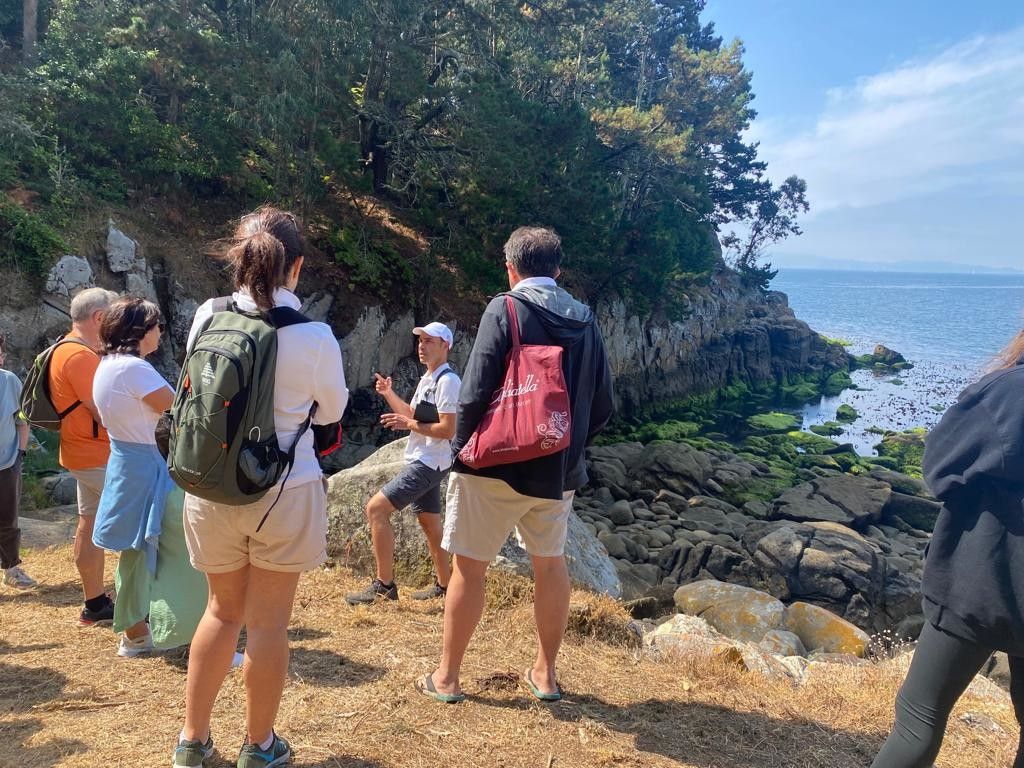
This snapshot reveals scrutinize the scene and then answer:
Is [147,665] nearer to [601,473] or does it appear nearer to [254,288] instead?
[254,288]

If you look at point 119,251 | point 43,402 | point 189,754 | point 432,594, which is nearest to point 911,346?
point 119,251

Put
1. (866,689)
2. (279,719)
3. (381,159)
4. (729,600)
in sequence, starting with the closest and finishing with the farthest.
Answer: (279,719) → (866,689) → (729,600) → (381,159)

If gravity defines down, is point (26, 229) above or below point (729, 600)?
above

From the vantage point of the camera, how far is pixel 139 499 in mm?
3600

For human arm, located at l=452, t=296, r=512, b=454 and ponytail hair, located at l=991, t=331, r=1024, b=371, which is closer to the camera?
ponytail hair, located at l=991, t=331, r=1024, b=371

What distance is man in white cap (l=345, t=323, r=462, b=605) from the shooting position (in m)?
4.16

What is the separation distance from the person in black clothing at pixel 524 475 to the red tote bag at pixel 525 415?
2.1 inches

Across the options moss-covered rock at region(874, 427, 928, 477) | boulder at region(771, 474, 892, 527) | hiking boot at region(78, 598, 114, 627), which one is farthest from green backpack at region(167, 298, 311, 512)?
moss-covered rock at region(874, 427, 928, 477)

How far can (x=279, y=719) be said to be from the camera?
307 cm

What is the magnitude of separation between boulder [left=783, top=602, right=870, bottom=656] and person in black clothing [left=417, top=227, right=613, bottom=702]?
5647 millimetres

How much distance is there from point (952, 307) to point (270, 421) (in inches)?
5033

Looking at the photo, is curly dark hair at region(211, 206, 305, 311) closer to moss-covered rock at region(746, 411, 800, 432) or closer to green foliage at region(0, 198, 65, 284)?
green foliage at region(0, 198, 65, 284)

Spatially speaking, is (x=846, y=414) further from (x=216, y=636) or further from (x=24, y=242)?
(x=216, y=636)

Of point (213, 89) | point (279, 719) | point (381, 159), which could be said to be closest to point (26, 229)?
point (213, 89)
